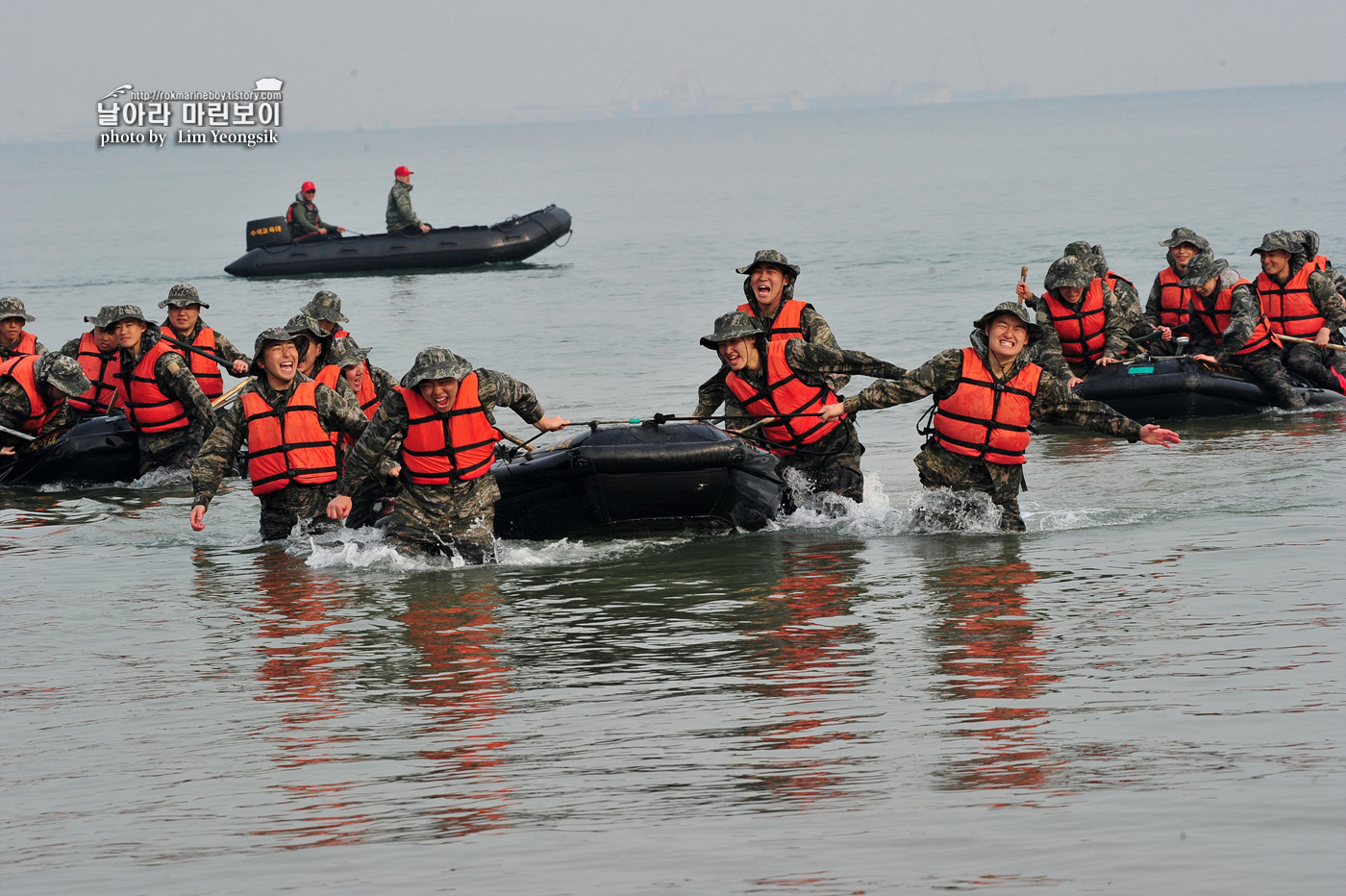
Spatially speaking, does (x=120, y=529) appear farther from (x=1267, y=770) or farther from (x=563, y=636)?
(x=1267, y=770)

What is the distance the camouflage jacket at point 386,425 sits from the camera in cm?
703

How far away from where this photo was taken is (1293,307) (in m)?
11.5

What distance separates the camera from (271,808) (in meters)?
4.38

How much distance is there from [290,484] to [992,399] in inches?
141

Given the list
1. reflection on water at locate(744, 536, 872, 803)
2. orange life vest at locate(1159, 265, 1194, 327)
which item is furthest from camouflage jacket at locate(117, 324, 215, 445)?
orange life vest at locate(1159, 265, 1194, 327)

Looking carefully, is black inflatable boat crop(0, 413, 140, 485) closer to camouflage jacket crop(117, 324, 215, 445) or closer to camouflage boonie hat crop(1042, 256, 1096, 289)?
camouflage jacket crop(117, 324, 215, 445)

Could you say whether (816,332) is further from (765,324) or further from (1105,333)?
(1105,333)

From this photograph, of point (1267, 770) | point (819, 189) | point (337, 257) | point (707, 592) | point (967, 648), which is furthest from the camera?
point (819, 189)

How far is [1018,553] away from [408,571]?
2.98 metres

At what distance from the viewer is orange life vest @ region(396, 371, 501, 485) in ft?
23.0

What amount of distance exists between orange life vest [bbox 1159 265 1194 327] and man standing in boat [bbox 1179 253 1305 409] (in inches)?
16.3

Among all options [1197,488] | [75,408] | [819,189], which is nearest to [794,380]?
[1197,488]

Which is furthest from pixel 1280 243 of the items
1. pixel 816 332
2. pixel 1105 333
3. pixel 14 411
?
pixel 14 411

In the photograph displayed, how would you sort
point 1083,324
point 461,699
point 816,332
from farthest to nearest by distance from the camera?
point 1083,324 → point 816,332 → point 461,699
